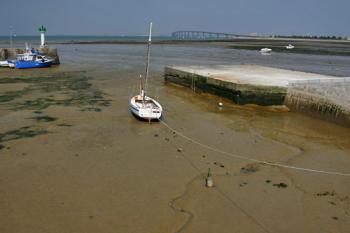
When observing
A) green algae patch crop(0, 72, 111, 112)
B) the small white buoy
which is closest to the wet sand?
the small white buoy

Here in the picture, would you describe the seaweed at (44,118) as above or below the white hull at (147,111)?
below

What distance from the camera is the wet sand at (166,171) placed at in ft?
28.8

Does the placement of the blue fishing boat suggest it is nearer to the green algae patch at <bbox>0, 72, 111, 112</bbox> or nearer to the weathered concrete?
the green algae patch at <bbox>0, 72, 111, 112</bbox>

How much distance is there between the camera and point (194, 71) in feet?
93.2

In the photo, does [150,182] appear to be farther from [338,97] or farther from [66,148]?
[338,97]

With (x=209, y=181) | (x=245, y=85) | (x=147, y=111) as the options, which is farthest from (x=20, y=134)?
(x=245, y=85)

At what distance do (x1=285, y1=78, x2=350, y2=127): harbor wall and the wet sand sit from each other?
0.56 metres

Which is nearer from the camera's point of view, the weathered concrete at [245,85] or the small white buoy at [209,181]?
the small white buoy at [209,181]

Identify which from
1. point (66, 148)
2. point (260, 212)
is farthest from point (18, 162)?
point (260, 212)

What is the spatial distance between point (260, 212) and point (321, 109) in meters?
11.5

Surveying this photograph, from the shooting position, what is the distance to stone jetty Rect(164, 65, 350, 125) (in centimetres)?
1827

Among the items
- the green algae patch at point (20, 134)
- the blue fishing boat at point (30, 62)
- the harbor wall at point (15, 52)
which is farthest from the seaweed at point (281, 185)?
the harbor wall at point (15, 52)

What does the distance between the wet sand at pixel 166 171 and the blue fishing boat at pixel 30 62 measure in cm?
2113

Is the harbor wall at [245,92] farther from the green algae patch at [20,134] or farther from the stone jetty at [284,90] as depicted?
the green algae patch at [20,134]
